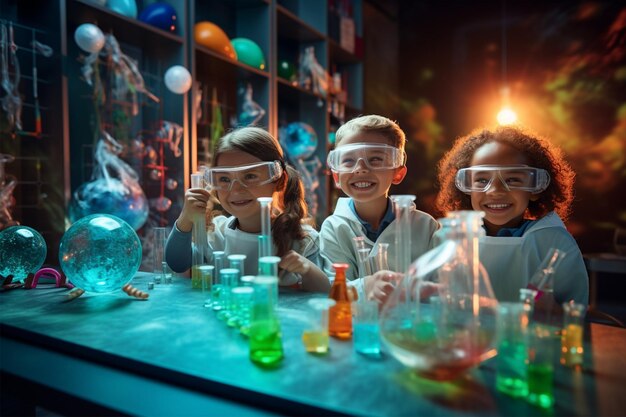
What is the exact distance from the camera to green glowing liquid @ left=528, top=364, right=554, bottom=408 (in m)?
0.71

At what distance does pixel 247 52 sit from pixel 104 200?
5.76ft

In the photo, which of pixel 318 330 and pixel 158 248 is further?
pixel 158 248

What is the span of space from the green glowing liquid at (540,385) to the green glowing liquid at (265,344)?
1.43ft

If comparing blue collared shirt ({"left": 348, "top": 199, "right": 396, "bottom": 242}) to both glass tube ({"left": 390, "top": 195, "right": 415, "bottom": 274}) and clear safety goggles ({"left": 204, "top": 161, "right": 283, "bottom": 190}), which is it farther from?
glass tube ({"left": 390, "top": 195, "right": 415, "bottom": 274})

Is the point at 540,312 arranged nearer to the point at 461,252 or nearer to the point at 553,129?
the point at 461,252

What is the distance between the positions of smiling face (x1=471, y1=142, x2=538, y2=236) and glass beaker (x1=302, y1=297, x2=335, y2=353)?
93 cm

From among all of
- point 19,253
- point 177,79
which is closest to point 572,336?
point 19,253

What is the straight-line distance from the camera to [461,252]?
2.80 feet

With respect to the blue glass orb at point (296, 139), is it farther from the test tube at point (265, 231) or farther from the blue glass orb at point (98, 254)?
the test tube at point (265, 231)

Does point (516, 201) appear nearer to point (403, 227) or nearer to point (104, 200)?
point (403, 227)

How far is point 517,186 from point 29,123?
92.3 inches

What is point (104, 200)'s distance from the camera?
92.3 inches

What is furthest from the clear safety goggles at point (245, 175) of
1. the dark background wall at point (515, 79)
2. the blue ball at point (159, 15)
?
the dark background wall at point (515, 79)

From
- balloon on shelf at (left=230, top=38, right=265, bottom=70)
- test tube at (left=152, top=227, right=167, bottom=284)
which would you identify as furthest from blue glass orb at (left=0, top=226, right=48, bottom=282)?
balloon on shelf at (left=230, top=38, right=265, bottom=70)
